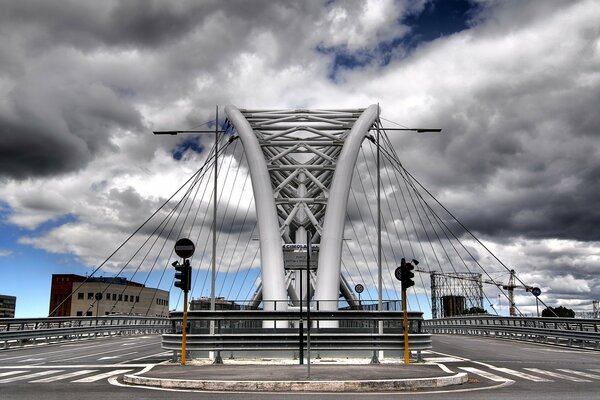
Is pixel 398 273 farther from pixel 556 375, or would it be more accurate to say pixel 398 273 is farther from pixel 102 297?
pixel 102 297

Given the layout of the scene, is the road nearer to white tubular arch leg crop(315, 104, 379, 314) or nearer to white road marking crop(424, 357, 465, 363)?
white road marking crop(424, 357, 465, 363)

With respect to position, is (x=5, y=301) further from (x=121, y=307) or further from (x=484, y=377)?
(x=484, y=377)

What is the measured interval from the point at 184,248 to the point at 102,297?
12854 cm

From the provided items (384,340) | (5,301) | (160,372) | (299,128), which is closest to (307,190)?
(299,128)

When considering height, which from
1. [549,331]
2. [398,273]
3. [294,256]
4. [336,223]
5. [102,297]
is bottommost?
[549,331]

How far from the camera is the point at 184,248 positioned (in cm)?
1906

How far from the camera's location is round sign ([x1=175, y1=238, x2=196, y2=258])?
62.3 feet

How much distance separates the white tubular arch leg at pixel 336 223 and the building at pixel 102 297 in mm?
97062

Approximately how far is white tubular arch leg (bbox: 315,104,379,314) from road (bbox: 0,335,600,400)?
6.47 meters

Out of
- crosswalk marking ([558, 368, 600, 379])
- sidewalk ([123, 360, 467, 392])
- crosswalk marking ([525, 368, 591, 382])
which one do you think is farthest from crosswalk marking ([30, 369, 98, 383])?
crosswalk marking ([558, 368, 600, 379])

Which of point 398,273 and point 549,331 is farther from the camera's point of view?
point 549,331

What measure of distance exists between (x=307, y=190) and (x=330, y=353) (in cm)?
1908

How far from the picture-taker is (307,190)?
124 ft

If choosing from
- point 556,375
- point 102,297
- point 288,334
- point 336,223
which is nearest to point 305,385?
point 288,334
